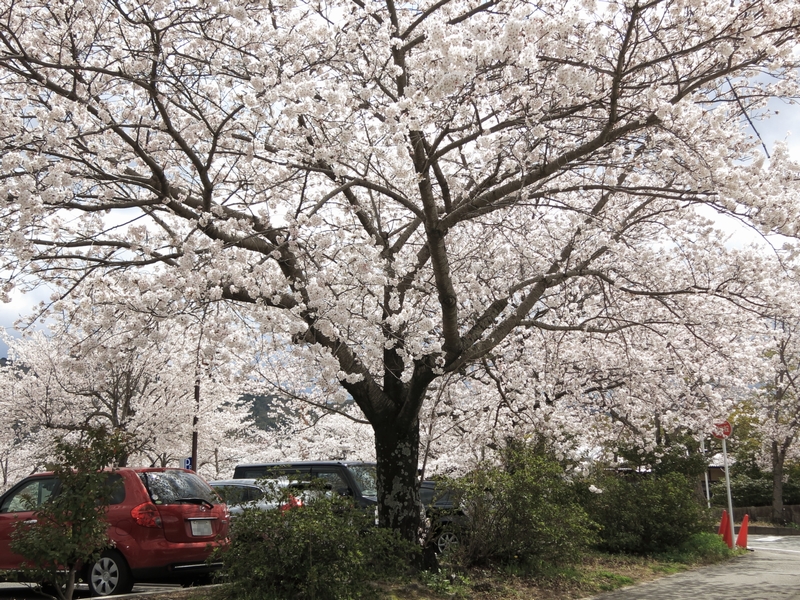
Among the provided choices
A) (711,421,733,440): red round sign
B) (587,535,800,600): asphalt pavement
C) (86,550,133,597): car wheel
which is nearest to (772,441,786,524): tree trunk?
(711,421,733,440): red round sign

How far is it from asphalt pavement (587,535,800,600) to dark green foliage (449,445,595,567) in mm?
816

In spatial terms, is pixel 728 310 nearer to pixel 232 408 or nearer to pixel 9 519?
pixel 9 519

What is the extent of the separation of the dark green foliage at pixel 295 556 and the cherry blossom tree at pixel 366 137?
1604mm

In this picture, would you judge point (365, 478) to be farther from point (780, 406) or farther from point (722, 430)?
point (780, 406)

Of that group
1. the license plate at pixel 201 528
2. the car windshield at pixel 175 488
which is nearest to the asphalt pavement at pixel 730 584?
the license plate at pixel 201 528

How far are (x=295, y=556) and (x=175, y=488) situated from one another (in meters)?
2.69

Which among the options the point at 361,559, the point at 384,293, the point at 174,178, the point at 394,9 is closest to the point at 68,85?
the point at 174,178

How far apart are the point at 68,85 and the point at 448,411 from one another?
8.33 meters

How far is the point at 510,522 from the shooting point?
837 cm

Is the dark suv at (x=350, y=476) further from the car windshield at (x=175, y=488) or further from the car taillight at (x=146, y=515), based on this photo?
the car taillight at (x=146, y=515)

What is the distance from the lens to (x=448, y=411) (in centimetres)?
1276

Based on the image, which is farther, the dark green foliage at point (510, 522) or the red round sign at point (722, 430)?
the red round sign at point (722, 430)

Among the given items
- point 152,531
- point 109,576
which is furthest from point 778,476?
point 109,576

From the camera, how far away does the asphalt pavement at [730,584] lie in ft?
26.3
